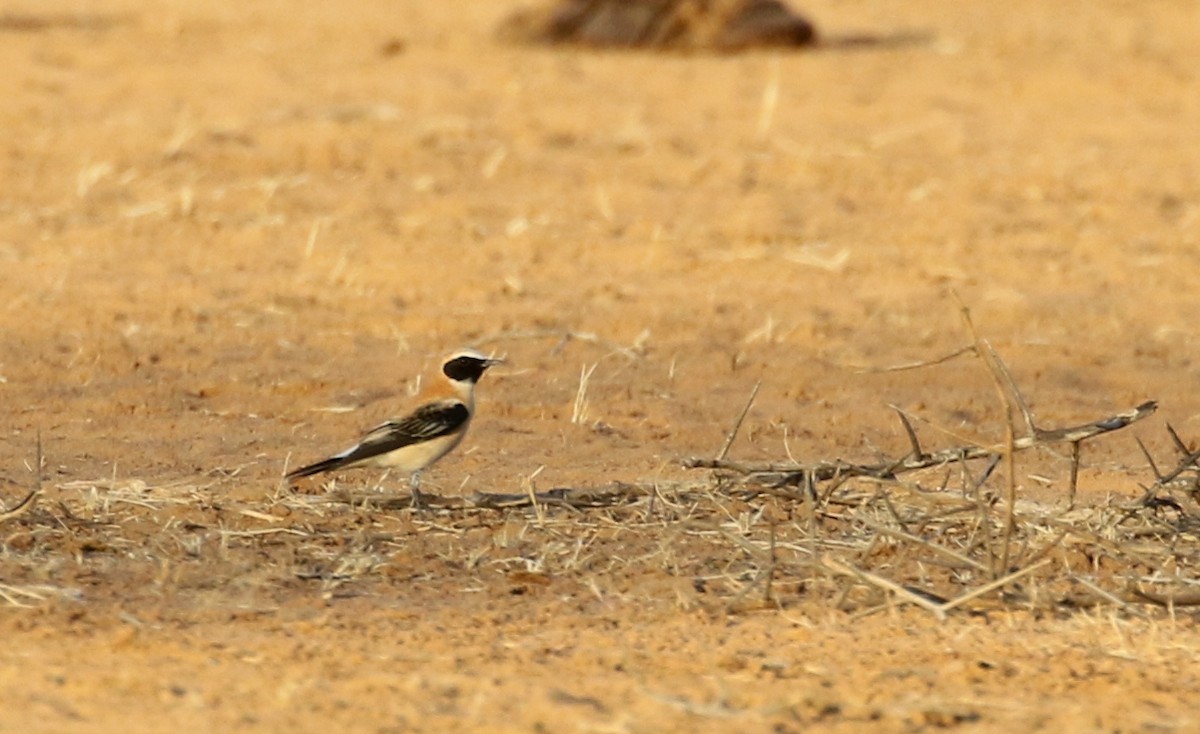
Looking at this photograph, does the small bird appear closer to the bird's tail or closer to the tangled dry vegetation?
the bird's tail

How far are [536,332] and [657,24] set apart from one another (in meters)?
7.74

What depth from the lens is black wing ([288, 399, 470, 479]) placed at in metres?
6.16

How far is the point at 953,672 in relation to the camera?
15.9 feet

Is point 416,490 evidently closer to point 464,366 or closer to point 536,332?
point 464,366

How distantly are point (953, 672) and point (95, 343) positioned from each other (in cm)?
471

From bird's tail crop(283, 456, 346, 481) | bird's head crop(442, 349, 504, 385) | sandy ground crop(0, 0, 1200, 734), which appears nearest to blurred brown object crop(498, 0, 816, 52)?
sandy ground crop(0, 0, 1200, 734)

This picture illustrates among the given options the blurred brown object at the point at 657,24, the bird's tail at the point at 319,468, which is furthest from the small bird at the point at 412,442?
the blurred brown object at the point at 657,24

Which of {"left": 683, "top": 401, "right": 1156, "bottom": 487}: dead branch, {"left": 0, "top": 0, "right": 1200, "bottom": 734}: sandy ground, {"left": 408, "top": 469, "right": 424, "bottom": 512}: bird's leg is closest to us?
{"left": 0, "top": 0, "right": 1200, "bottom": 734}: sandy ground

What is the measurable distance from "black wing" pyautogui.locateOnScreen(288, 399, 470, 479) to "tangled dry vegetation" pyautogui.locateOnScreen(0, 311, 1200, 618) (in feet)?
0.47

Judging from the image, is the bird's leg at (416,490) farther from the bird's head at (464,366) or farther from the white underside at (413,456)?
the bird's head at (464,366)

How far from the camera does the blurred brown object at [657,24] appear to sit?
53.2 ft

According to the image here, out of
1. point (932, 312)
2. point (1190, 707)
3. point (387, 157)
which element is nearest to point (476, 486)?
point (1190, 707)

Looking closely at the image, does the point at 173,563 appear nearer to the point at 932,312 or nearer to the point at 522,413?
the point at 522,413

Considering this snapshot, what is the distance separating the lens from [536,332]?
8953 mm
